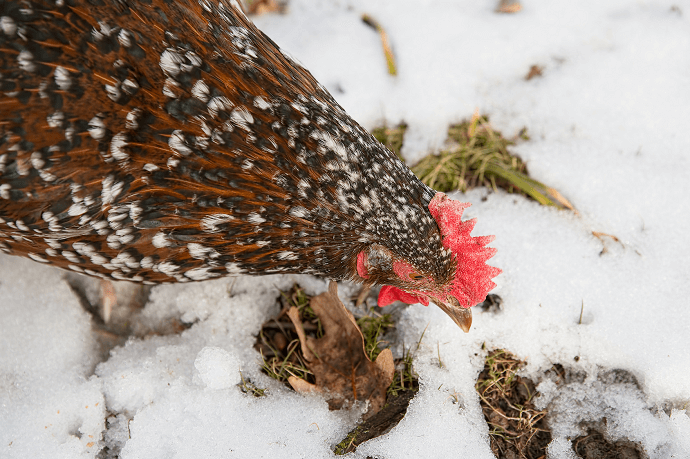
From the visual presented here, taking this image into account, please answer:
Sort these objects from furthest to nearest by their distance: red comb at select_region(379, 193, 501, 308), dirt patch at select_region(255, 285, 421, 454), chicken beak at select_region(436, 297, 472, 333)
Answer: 1. dirt patch at select_region(255, 285, 421, 454)
2. chicken beak at select_region(436, 297, 472, 333)
3. red comb at select_region(379, 193, 501, 308)

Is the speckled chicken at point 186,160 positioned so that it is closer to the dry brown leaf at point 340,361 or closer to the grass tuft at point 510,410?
the dry brown leaf at point 340,361

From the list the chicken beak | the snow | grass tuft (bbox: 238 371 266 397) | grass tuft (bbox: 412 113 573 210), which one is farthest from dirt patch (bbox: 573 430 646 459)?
grass tuft (bbox: 238 371 266 397)

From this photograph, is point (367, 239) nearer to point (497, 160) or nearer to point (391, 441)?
point (391, 441)

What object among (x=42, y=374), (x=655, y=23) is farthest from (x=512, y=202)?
(x=42, y=374)

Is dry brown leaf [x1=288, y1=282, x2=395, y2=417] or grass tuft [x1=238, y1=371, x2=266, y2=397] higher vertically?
dry brown leaf [x1=288, y1=282, x2=395, y2=417]

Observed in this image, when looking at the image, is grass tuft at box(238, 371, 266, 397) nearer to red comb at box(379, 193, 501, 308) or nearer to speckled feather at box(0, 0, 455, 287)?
speckled feather at box(0, 0, 455, 287)

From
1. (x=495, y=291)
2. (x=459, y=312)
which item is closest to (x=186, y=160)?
(x=459, y=312)

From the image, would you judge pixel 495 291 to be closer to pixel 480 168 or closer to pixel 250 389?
pixel 480 168
